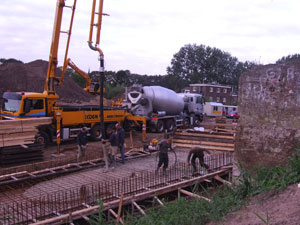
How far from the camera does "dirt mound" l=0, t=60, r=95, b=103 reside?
109 ft

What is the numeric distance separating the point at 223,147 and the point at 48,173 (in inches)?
305

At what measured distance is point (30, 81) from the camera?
34.1 m

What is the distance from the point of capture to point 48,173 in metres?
9.82

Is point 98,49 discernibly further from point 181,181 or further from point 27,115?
point 181,181

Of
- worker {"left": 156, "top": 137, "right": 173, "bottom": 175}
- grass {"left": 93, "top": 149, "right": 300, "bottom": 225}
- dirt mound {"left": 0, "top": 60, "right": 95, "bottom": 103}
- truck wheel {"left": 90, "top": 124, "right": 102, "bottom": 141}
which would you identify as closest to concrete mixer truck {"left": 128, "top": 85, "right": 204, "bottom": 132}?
truck wheel {"left": 90, "top": 124, "right": 102, "bottom": 141}

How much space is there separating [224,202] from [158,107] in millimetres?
13319

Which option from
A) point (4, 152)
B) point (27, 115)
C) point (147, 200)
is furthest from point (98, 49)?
point (147, 200)

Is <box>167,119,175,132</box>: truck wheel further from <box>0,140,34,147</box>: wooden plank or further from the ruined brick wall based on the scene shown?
the ruined brick wall

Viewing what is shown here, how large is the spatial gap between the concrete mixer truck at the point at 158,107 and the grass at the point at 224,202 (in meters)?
11.3

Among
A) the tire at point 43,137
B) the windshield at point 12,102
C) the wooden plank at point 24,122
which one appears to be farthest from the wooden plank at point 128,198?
the windshield at point 12,102

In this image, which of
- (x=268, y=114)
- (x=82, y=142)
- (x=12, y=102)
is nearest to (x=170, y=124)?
(x=82, y=142)

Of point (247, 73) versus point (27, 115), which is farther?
point (27, 115)

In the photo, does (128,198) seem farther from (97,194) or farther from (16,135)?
(16,135)

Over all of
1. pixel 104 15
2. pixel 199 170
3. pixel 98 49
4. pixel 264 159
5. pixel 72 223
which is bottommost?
pixel 72 223
